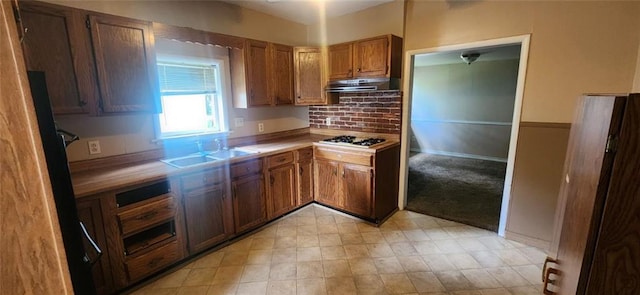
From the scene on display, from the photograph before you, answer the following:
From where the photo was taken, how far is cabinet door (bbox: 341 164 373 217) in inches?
115

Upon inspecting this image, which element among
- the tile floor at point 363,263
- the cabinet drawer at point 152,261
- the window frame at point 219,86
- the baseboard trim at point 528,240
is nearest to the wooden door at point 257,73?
the window frame at point 219,86

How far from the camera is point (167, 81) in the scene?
104 inches

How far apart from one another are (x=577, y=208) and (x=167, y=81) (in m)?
3.17

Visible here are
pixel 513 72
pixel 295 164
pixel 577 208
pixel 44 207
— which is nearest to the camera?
pixel 44 207

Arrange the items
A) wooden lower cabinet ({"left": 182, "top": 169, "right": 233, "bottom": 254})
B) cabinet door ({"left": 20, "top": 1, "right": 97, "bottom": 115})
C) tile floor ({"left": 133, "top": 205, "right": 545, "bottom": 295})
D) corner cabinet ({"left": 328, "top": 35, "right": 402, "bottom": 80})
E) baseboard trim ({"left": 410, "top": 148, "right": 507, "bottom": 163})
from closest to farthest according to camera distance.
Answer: cabinet door ({"left": 20, "top": 1, "right": 97, "bottom": 115}) → tile floor ({"left": 133, "top": 205, "right": 545, "bottom": 295}) → wooden lower cabinet ({"left": 182, "top": 169, "right": 233, "bottom": 254}) → corner cabinet ({"left": 328, "top": 35, "right": 402, "bottom": 80}) → baseboard trim ({"left": 410, "top": 148, "right": 507, "bottom": 163})

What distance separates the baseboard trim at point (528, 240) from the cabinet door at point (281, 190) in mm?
2324

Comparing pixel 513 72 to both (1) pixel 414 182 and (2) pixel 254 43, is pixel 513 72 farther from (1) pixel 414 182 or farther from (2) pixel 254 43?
(2) pixel 254 43

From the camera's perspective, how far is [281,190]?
122 inches

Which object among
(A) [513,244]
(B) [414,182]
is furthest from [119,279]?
(B) [414,182]

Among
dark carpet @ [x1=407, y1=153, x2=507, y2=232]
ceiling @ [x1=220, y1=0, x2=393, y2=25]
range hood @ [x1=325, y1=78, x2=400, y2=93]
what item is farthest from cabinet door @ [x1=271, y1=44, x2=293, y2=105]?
dark carpet @ [x1=407, y1=153, x2=507, y2=232]

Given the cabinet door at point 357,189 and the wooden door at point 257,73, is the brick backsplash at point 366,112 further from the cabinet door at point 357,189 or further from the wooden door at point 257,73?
the wooden door at point 257,73

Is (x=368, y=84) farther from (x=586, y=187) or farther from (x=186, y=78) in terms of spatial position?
(x=586, y=187)

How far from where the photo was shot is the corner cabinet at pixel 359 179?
2.91m

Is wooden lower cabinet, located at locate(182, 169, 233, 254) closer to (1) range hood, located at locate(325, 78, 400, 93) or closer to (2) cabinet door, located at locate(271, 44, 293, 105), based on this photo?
(2) cabinet door, located at locate(271, 44, 293, 105)
